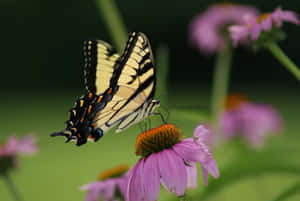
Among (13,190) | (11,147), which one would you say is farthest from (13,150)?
(13,190)

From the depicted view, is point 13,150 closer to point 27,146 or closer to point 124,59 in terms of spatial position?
point 27,146

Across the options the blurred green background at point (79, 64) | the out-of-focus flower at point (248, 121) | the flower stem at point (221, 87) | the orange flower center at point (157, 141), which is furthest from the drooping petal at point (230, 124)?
the blurred green background at point (79, 64)

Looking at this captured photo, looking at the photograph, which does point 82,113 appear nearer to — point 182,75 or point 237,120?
point 237,120

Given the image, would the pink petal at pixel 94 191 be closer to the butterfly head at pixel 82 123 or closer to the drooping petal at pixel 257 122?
the butterfly head at pixel 82 123

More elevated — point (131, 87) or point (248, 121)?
point (131, 87)

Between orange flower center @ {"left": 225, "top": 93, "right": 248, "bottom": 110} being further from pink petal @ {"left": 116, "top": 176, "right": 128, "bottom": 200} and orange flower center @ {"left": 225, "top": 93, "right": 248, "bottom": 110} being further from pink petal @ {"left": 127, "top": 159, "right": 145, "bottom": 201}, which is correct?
pink petal @ {"left": 127, "top": 159, "right": 145, "bottom": 201}

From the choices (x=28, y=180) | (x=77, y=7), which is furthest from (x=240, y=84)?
(x=28, y=180)
